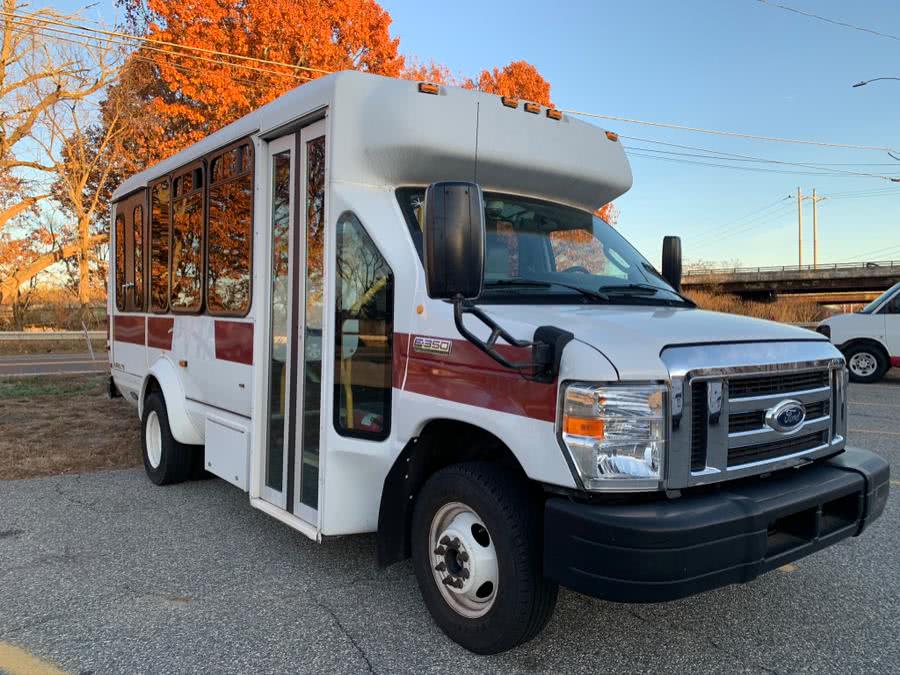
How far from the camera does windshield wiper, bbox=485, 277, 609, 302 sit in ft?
11.2

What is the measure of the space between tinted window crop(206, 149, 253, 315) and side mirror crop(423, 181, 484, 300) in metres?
2.31

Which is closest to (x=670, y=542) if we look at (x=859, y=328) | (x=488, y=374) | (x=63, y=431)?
(x=488, y=374)

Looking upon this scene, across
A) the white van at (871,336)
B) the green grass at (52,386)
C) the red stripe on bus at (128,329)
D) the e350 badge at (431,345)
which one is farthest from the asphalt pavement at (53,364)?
the white van at (871,336)

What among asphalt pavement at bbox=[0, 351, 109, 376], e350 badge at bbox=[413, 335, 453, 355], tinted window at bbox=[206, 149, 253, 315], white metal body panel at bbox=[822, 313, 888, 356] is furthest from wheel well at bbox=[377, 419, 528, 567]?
asphalt pavement at bbox=[0, 351, 109, 376]

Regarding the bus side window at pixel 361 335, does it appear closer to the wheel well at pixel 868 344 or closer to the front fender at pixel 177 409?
the front fender at pixel 177 409

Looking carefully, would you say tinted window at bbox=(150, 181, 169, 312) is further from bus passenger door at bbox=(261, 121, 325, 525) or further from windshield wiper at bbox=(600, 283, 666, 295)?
windshield wiper at bbox=(600, 283, 666, 295)

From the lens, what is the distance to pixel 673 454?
2.65 metres

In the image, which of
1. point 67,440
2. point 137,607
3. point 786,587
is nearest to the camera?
point 137,607

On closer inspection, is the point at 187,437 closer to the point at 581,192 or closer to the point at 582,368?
the point at 581,192

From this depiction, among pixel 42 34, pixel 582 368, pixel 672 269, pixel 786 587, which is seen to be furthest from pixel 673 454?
pixel 42 34

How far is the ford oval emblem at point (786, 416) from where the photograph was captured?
9.80 feet

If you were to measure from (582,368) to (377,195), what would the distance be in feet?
5.31

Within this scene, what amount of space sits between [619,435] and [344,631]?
5.66ft

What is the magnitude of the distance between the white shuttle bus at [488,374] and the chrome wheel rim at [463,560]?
0.04ft
